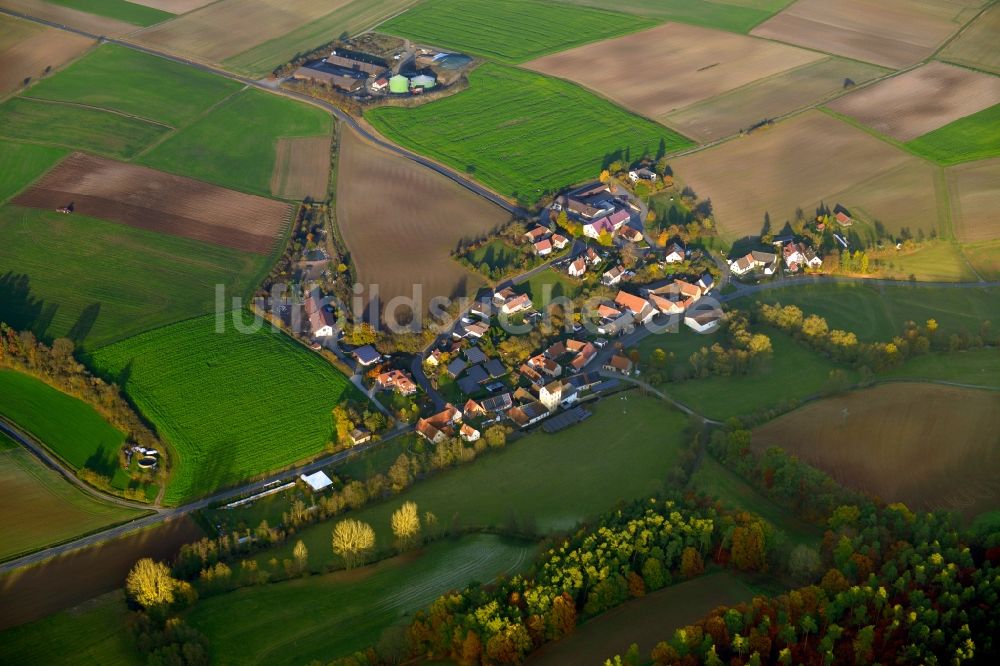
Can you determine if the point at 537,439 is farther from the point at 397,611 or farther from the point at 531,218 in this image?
the point at 531,218

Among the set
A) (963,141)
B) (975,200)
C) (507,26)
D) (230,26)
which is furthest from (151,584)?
(507,26)

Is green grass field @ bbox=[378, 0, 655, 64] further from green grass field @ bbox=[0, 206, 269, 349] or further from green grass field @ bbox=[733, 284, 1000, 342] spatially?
green grass field @ bbox=[733, 284, 1000, 342]

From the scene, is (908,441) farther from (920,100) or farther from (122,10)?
(122,10)

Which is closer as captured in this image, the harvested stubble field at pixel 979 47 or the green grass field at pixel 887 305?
the green grass field at pixel 887 305

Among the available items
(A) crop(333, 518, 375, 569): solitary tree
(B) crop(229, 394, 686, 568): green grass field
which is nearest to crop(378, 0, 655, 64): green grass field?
(B) crop(229, 394, 686, 568): green grass field


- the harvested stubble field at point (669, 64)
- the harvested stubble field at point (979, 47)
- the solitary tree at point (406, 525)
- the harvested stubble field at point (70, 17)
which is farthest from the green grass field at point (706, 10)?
the solitary tree at point (406, 525)

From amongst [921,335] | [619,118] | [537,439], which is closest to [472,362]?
[537,439]

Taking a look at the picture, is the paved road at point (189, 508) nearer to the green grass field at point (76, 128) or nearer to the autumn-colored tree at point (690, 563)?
the autumn-colored tree at point (690, 563)
